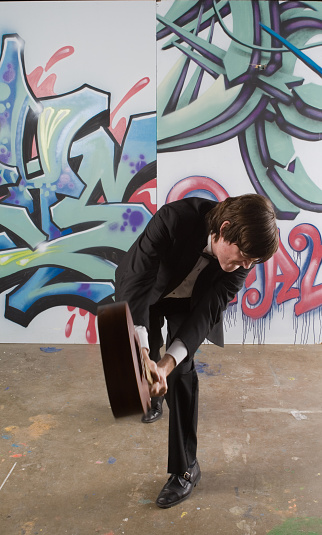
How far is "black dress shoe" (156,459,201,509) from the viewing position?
2.51m

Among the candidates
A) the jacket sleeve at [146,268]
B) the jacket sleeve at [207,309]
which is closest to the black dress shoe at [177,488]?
the jacket sleeve at [207,309]

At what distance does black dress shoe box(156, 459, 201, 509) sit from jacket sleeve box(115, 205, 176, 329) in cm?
82

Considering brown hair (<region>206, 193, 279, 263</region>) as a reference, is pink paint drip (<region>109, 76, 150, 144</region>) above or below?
above

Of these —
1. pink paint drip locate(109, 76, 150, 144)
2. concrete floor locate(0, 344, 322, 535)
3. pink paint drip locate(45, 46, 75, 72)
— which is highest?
pink paint drip locate(45, 46, 75, 72)

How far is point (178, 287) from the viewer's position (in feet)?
8.73

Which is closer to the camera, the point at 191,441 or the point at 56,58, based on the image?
the point at 191,441

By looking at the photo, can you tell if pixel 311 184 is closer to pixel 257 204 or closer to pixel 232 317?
pixel 232 317

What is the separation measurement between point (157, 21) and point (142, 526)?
13.4 ft

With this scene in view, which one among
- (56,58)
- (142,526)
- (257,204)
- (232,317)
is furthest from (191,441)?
(56,58)

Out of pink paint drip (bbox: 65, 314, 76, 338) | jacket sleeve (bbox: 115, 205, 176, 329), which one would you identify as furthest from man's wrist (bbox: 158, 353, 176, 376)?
pink paint drip (bbox: 65, 314, 76, 338)

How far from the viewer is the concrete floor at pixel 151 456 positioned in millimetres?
2408

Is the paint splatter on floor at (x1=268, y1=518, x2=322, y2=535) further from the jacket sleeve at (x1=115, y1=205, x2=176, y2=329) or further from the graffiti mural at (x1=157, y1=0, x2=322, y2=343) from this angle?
the graffiti mural at (x1=157, y1=0, x2=322, y2=343)

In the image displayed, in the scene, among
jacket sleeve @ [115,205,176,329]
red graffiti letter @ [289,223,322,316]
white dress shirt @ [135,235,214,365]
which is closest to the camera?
white dress shirt @ [135,235,214,365]

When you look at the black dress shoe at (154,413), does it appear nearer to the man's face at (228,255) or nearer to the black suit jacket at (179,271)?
the black suit jacket at (179,271)
